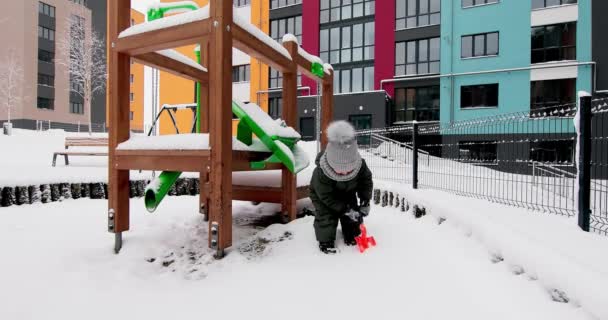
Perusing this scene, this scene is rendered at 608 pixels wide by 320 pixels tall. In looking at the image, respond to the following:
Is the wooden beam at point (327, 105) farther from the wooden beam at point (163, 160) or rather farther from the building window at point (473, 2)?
the building window at point (473, 2)

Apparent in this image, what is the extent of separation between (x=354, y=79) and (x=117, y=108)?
63.2 feet

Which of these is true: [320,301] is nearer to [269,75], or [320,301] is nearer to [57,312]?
[57,312]

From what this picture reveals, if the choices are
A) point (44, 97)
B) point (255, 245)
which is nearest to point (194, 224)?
point (255, 245)

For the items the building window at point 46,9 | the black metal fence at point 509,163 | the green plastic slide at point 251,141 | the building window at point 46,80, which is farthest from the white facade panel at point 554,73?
the building window at point 46,9

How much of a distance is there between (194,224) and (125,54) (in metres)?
2.05

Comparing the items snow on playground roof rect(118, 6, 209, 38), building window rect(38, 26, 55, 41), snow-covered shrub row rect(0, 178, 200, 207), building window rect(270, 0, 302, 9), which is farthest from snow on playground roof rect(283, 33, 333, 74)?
building window rect(38, 26, 55, 41)

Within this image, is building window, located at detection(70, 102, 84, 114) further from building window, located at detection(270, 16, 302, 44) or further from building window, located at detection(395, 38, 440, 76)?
building window, located at detection(395, 38, 440, 76)

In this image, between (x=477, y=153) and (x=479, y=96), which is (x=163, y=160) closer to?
(x=477, y=153)

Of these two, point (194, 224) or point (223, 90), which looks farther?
point (194, 224)

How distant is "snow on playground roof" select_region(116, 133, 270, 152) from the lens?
3306mm

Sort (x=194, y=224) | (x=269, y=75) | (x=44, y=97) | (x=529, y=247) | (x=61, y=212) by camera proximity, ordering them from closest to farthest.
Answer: (x=529, y=247) → (x=194, y=224) → (x=61, y=212) → (x=269, y=75) → (x=44, y=97)

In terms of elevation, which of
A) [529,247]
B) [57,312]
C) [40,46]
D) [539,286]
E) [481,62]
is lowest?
[57,312]

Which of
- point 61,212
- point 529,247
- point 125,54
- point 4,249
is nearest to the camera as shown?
point 529,247

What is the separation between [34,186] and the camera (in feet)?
16.9
